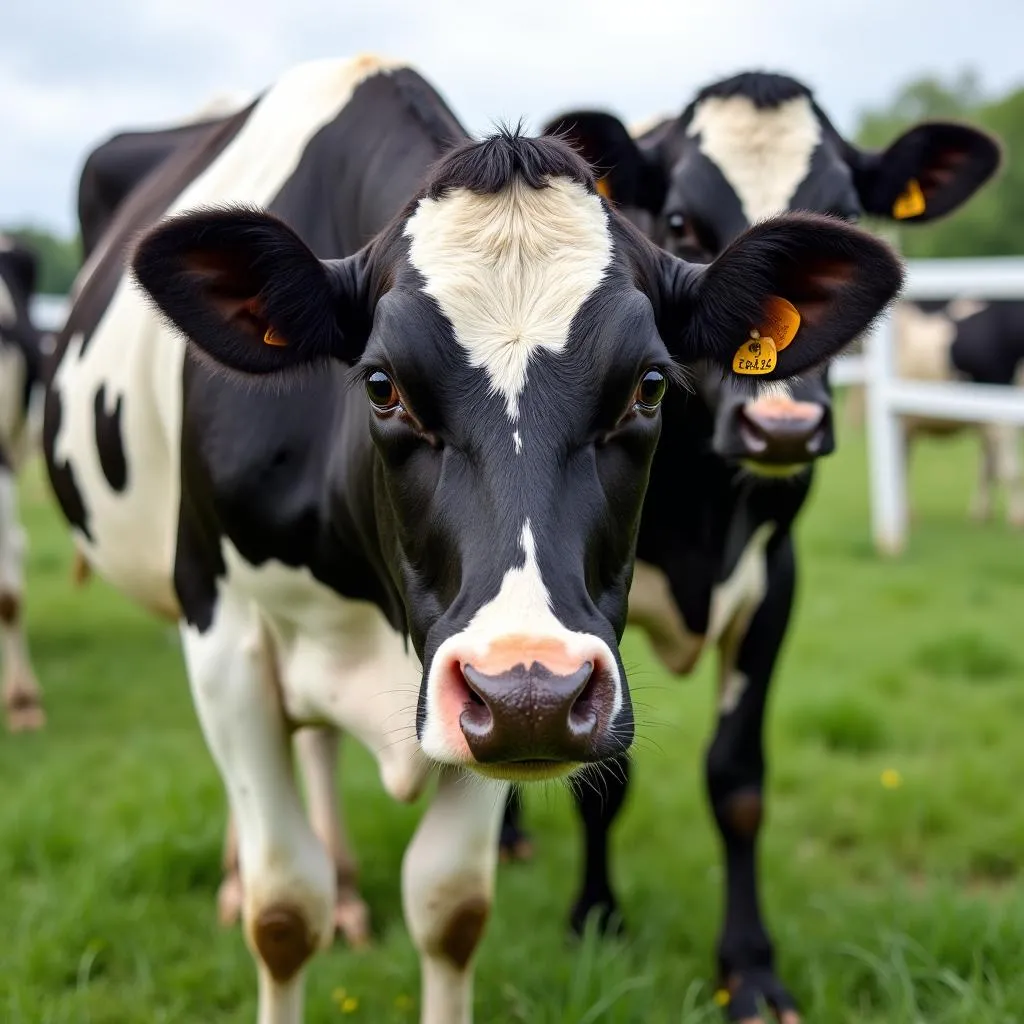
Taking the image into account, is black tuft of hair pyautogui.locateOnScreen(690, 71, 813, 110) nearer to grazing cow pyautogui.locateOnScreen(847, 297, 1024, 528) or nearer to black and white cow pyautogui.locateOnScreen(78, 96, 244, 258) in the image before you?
black and white cow pyautogui.locateOnScreen(78, 96, 244, 258)

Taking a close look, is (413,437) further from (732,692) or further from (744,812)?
(744,812)

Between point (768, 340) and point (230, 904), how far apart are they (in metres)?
2.29

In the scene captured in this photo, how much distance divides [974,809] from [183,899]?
2605mm

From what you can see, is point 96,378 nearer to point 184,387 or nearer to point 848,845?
point 184,387

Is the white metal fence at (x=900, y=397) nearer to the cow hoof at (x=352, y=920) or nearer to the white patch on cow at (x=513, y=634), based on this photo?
the cow hoof at (x=352, y=920)

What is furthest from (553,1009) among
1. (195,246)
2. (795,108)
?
(795,108)

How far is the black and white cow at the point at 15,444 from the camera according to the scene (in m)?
5.44

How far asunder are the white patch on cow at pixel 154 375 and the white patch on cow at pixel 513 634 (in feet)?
4.35

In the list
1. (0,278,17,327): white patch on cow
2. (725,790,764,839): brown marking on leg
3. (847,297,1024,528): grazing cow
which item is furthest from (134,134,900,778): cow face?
(847,297,1024,528): grazing cow

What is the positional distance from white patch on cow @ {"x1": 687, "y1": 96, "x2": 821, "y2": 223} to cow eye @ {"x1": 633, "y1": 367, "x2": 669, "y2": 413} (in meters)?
1.25

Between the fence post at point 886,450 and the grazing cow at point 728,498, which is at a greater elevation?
the grazing cow at point 728,498

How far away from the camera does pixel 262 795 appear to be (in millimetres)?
2645

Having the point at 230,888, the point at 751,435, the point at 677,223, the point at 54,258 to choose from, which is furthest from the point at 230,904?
the point at 54,258

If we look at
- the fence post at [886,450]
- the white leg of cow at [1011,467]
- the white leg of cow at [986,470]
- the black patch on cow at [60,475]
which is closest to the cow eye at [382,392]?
the black patch on cow at [60,475]
